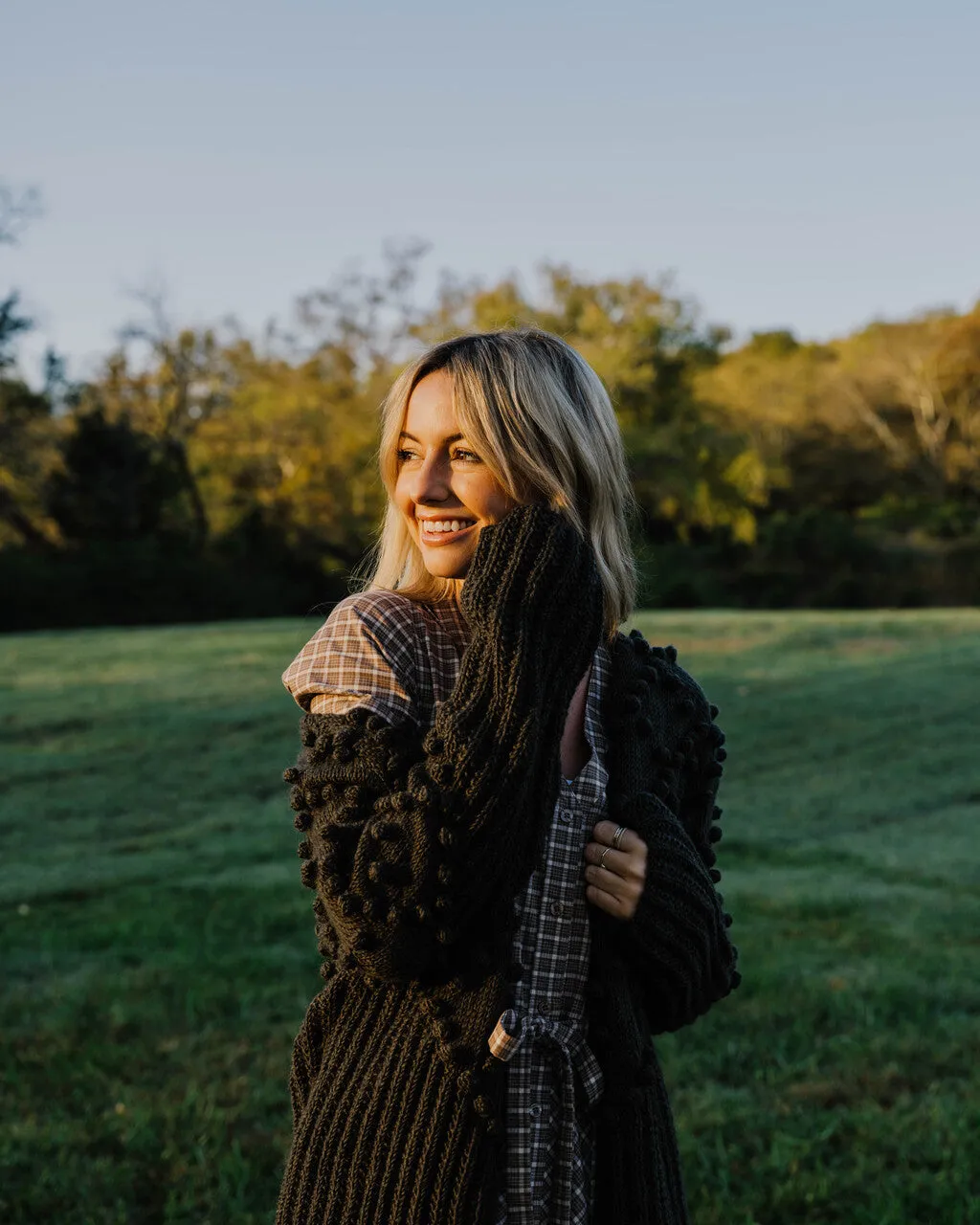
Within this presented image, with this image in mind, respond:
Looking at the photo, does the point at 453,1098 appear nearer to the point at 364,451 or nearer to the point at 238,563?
the point at 238,563

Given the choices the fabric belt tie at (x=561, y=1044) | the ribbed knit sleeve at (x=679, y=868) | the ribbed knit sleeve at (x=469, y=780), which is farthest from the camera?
the ribbed knit sleeve at (x=679, y=868)

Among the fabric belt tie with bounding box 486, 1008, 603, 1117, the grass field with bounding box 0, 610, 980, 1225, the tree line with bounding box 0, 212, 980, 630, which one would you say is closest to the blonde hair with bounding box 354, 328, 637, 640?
the fabric belt tie with bounding box 486, 1008, 603, 1117

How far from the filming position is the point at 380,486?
32875 mm

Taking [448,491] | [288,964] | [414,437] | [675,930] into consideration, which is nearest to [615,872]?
[675,930]

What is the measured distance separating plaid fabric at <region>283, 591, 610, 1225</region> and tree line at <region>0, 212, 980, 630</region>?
20.6 meters

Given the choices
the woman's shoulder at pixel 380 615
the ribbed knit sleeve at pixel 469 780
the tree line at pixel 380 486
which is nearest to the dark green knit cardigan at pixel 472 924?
the ribbed knit sleeve at pixel 469 780

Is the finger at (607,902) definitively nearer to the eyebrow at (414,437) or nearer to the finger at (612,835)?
the finger at (612,835)

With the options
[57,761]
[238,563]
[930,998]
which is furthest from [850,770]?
[238,563]

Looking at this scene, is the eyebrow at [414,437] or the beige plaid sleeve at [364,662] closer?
the beige plaid sleeve at [364,662]

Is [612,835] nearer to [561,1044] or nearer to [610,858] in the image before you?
[610,858]

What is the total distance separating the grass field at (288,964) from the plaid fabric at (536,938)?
206cm

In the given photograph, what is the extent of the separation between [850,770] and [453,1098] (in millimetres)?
9164

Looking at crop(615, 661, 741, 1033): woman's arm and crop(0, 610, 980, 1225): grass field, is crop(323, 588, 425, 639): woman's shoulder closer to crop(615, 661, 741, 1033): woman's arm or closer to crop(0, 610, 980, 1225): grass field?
crop(615, 661, 741, 1033): woman's arm

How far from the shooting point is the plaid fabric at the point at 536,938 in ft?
5.75
